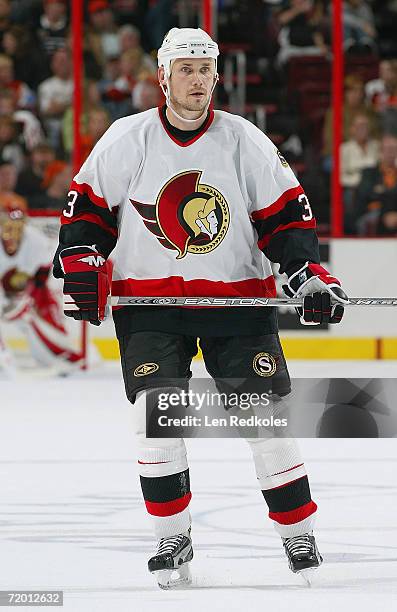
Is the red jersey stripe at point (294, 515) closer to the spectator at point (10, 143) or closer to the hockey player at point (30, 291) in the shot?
the hockey player at point (30, 291)

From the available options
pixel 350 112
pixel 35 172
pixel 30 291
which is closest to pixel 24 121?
pixel 35 172

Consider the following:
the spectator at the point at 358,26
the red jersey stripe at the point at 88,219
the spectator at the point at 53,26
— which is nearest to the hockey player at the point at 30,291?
the spectator at the point at 53,26

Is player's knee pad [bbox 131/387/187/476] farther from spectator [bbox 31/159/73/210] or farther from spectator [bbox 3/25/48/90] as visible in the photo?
spectator [bbox 3/25/48/90]

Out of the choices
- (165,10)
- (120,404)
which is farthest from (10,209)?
(165,10)

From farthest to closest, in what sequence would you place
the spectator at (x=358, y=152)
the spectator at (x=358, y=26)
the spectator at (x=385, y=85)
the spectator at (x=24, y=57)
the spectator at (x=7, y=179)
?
1. the spectator at (x=358, y=26)
2. the spectator at (x=24, y=57)
3. the spectator at (x=385, y=85)
4. the spectator at (x=7, y=179)
5. the spectator at (x=358, y=152)

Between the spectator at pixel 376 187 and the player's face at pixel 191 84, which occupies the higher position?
the player's face at pixel 191 84

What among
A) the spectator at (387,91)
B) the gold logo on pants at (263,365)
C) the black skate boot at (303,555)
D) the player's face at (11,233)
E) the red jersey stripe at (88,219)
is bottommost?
the player's face at (11,233)

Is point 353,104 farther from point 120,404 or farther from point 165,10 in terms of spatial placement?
point 120,404

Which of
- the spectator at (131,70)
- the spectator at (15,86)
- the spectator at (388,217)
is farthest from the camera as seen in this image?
the spectator at (15,86)

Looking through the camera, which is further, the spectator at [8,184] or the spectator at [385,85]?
the spectator at [385,85]

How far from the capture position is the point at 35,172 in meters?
8.63

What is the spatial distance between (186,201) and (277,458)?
55 centimetres

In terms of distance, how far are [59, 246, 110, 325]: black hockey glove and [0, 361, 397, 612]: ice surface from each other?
53cm

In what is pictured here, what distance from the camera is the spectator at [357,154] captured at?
27.4 ft
